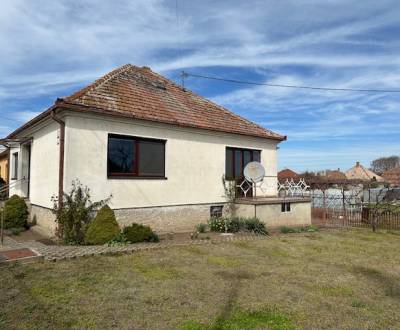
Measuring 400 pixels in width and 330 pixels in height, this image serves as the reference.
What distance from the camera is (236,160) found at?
51.4 ft

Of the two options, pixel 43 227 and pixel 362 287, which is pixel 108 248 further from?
pixel 362 287

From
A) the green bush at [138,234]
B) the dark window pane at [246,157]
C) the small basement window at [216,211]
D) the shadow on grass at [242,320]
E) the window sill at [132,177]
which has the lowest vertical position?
the shadow on grass at [242,320]

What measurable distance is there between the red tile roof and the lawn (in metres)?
5.23

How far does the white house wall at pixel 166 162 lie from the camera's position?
10.5m

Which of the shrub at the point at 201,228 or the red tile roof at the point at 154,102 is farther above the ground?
the red tile roof at the point at 154,102

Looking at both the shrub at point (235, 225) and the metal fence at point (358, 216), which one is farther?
the metal fence at point (358, 216)

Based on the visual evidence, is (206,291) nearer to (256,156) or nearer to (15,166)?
(256,156)

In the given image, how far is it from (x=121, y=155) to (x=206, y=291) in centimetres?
677

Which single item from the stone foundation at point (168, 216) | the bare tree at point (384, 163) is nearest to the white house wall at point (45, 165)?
the stone foundation at point (168, 216)

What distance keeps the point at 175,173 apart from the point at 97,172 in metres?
3.20

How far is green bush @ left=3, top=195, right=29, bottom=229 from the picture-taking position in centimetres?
1243

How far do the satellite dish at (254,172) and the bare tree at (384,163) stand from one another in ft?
274

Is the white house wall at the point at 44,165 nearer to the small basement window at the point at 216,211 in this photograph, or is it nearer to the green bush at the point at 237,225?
the green bush at the point at 237,225

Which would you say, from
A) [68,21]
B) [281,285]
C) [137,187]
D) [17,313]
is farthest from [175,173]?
[17,313]
